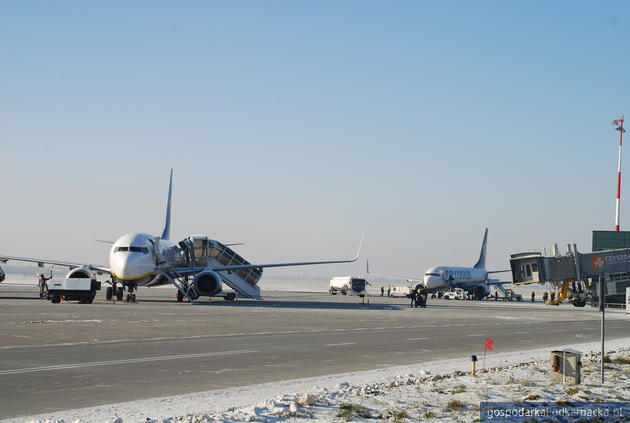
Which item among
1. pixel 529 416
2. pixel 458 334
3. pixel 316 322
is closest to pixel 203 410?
pixel 529 416

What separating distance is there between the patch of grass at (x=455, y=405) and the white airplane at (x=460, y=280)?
244ft

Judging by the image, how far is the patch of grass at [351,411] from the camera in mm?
9828

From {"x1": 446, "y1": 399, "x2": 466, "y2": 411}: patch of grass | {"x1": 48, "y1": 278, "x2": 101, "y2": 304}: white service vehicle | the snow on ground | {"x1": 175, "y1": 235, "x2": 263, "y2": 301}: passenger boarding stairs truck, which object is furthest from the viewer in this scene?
{"x1": 175, "y1": 235, "x2": 263, "y2": 301}: passenger boarding stairs truck

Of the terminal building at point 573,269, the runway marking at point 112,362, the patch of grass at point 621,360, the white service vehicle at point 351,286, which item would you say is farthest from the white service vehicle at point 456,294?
the runway marking at point 112,362

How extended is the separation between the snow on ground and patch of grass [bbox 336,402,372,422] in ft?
0.05

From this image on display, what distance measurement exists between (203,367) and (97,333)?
8.71 meters

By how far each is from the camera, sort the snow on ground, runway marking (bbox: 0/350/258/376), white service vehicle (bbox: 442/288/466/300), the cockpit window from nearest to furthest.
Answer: the snow on ground < runway marking (bbox: 0/350/258/376) < the cockpit window < white service vehicle (bbox: 442/288/466/300)

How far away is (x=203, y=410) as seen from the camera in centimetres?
1013

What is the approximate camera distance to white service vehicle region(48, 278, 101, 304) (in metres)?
43.5

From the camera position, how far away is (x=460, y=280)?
290ft

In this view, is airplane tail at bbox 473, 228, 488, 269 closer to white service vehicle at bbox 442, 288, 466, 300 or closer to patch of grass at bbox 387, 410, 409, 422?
white service vehicle at bbox 442, 288, 466, 300

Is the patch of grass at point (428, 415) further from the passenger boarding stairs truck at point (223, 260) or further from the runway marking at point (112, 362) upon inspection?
the passenger boarding stairs truck at point (223, 260)

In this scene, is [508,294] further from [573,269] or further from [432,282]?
[573,269]

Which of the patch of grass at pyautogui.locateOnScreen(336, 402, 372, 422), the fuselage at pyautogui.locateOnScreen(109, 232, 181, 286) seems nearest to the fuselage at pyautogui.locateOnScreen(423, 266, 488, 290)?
the fuselage at pyautogui.locateOnScreen(109, 232, 181, 286)
